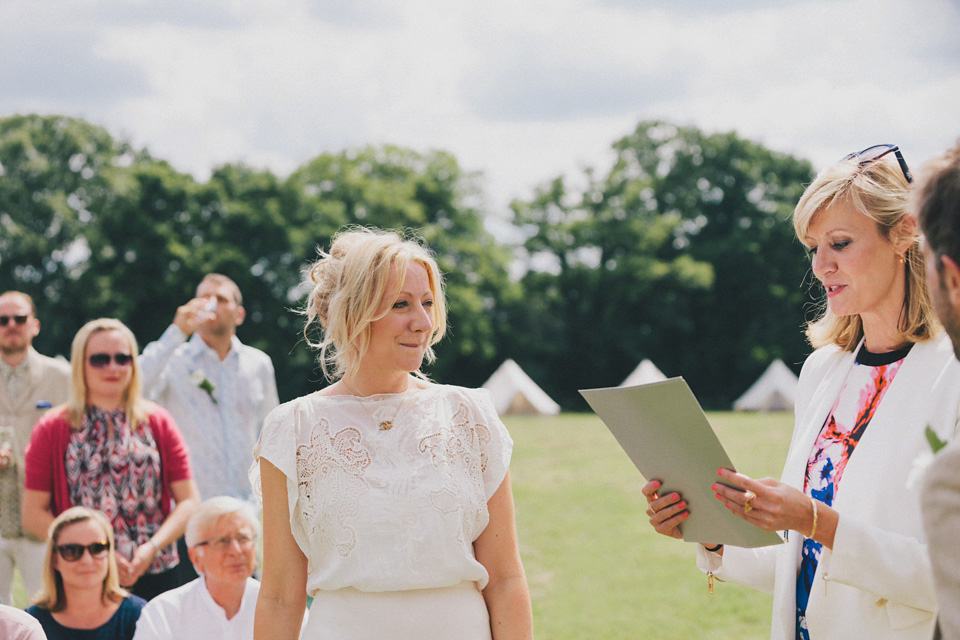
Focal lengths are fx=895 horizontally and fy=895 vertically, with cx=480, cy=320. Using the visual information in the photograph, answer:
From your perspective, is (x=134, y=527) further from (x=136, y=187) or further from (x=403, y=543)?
(x=136, y=187)

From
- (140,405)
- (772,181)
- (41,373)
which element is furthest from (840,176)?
(772,181)

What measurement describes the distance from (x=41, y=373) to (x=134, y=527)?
1.71 metres

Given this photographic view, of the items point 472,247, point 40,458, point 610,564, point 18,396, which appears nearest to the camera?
point 40,458

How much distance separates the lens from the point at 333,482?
2.82 meters

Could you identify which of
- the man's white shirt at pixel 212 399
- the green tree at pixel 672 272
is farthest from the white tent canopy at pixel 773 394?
the man's white shirt at pixel 212 399

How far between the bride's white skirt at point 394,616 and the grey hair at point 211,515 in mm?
2254

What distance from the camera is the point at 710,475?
105 inches

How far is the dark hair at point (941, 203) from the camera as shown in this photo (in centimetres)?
159

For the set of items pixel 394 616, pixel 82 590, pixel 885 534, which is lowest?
pixel 82 590

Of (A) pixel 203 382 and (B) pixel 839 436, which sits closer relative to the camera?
(B) pixel 839 436

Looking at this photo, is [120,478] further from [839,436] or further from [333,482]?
[839,436]

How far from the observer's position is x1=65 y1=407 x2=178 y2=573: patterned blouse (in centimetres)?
543

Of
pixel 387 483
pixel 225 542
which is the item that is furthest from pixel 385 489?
pixel 225 542

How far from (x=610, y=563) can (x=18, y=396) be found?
20.2 ft
